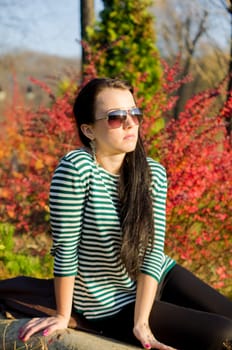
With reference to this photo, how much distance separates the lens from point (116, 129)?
7.88 feet

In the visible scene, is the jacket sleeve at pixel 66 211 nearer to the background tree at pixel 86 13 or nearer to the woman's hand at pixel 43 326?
the woman's hand at pixel 43 326

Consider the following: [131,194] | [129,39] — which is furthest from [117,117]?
[129,39]

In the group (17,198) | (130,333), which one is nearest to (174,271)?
(130,333)

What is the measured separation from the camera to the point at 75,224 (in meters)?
2.32

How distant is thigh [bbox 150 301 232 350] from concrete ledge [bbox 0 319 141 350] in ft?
0.46

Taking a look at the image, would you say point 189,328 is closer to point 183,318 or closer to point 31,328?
point 183,318

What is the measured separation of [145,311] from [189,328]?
19cm

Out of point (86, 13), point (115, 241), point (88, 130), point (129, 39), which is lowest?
point (115, 241)

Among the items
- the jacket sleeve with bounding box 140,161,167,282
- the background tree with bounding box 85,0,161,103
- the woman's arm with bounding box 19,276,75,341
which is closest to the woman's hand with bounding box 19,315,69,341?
the woman's arm with bounding box 19,276,75,341

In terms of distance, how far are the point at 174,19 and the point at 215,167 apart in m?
20.5

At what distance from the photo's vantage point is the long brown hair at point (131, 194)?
238 cm

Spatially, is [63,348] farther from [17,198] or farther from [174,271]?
[17,198]

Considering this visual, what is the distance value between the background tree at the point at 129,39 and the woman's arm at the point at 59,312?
16.6ft

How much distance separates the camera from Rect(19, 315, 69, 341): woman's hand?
2293 mm
